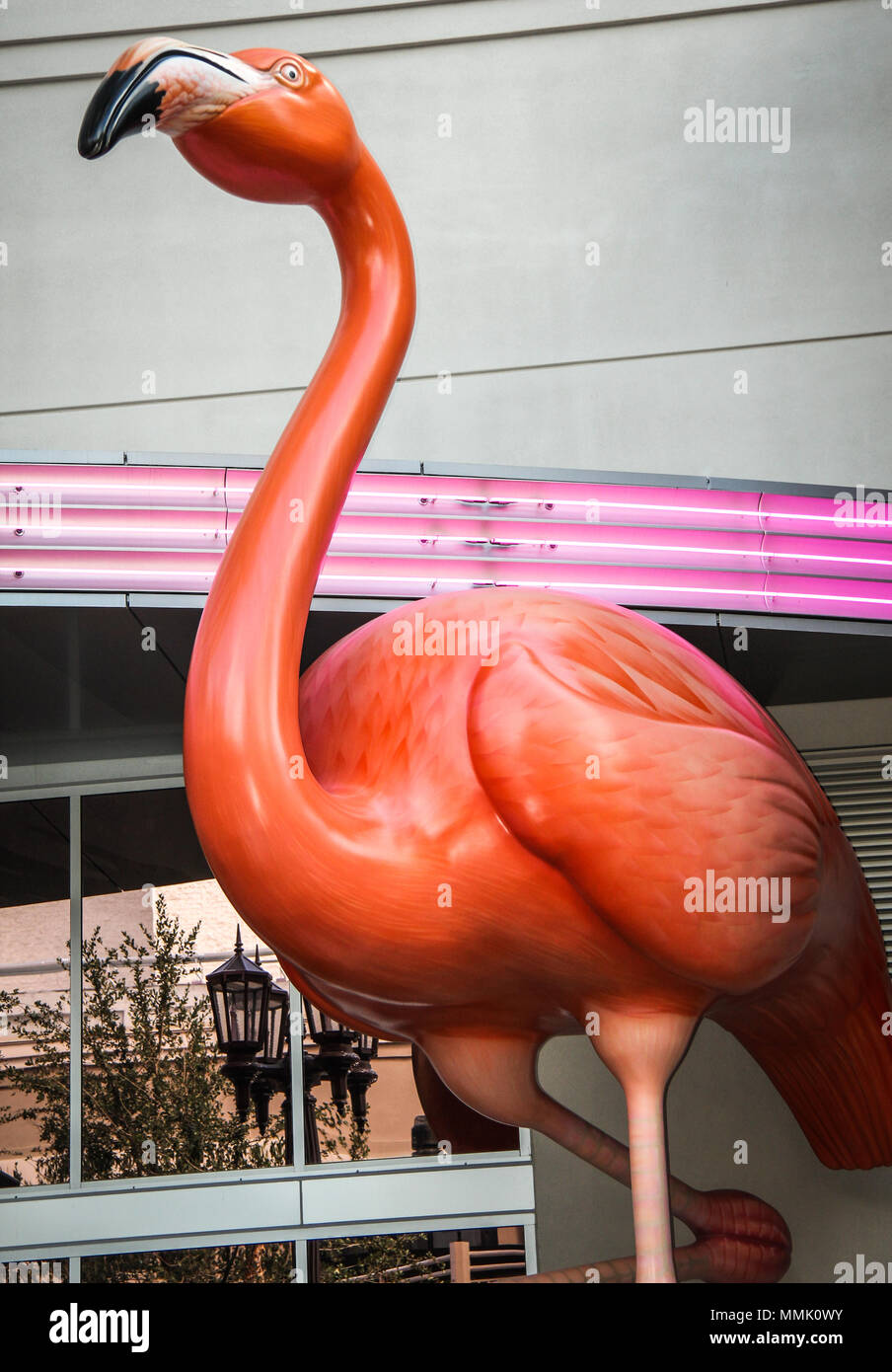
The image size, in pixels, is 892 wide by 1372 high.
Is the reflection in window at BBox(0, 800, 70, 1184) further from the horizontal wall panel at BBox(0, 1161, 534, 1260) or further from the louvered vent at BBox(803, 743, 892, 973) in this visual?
the louvered vent at BBox(803, 743, 892, 973)

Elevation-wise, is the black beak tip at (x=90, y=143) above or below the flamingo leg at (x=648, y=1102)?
above

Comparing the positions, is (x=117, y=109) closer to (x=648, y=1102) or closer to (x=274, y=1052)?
(x=648, y=1102)

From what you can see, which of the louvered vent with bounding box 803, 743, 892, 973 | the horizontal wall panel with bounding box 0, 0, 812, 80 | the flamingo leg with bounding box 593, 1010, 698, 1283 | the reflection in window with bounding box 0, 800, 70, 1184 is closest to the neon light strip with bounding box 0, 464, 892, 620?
the louvered vent with bounding box 803, 743, 892, 973

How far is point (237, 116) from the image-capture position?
2.61 m

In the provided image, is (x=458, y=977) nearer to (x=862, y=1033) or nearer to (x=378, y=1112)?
(x=862, y=1033)

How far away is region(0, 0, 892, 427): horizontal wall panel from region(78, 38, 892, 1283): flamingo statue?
3855mm

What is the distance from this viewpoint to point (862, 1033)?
11.2 feet

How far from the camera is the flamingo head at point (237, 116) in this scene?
243 cm

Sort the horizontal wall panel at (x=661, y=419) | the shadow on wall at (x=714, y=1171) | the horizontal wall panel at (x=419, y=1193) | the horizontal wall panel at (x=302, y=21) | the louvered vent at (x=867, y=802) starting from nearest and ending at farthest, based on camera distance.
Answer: the shadow on wall at (x=714, y=1171) < the horizontal wall panel at (x=419, y=1193) < the louvered vent at (x=867, y=802) < the horizontal wall panel at (x=661, y=419) < the horizontal wall panel at (x=302, y=21)

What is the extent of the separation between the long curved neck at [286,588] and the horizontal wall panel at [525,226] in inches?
146

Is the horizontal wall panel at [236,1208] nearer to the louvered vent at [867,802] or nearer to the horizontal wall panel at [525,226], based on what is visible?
the louvered vent at [867,802]

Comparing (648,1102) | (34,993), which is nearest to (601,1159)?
(648,1102)

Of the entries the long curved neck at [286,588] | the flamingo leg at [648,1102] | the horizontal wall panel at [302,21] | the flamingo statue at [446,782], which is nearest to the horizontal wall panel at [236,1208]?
the flamingo statue at [446,782]

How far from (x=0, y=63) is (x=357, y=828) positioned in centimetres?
604
